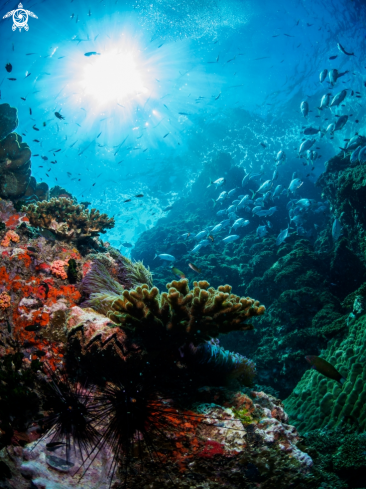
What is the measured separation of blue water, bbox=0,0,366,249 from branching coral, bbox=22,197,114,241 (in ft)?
52.9

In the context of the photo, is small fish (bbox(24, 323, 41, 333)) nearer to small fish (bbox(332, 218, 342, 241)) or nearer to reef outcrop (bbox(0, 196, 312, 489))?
reef outcrop (bbox(0, 196, 312, 489))

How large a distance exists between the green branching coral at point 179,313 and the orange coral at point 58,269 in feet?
6.33

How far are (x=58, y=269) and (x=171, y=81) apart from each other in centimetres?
3111

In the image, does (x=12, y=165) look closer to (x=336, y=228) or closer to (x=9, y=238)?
(x=9, y=238)

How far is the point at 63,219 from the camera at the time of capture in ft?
19.0

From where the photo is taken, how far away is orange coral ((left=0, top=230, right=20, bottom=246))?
169 inches

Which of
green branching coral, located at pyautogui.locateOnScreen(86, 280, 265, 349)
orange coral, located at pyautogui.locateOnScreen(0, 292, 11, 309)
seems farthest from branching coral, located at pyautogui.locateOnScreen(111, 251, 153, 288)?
orange coral, located at pyautogui.locateOnScreen(0, 292, 11, 309)

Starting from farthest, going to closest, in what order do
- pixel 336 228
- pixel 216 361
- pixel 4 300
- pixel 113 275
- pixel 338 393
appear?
pixel 336 228
pixel 113 275
pixel 338 393
pixel 4 300
pixel 216 361

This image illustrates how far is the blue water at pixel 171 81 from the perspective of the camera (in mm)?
19656

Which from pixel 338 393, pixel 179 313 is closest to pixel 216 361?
pixel 179 313

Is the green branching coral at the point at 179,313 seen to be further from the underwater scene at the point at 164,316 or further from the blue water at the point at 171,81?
the blue water at the point at 171,81

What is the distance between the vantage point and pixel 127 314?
104 inches

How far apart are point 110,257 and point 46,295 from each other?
1.88 meters

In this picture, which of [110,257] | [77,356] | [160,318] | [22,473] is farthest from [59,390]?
[110,257]
